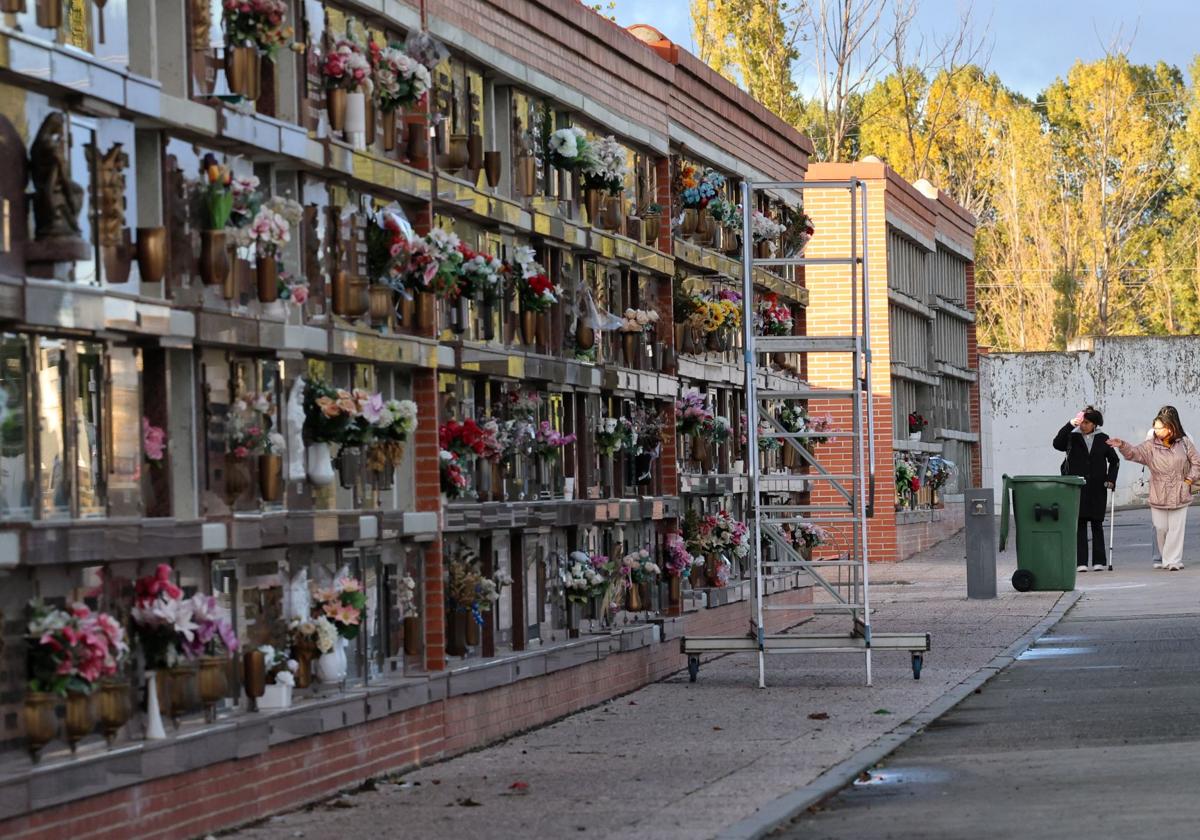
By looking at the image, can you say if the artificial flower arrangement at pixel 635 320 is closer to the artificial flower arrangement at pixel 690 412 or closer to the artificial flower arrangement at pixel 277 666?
the artificial flower arrangement at pixel 690 412

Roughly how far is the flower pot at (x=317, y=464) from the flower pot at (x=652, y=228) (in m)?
7.22

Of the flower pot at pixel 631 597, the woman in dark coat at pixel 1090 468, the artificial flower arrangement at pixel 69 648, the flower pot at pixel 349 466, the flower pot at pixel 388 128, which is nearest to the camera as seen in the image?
the artificial flower arrangement at pixel 69 648

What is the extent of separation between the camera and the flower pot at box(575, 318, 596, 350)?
1652 centimetres

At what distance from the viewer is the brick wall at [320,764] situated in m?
9.20

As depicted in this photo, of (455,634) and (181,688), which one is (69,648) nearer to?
(181,688)

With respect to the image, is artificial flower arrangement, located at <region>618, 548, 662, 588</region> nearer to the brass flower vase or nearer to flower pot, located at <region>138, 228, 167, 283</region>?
flower pot, located at <region>138, 228, 167, 283</region>

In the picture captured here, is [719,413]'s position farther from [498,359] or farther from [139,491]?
[139,491]

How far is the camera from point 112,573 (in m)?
9.70

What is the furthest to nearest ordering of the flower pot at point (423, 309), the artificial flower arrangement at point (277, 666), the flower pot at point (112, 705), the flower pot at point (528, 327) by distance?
1. the flower pot at point (528, 327)
2. the flower pot at point (423, 309)
3. the artificial flower arrangement at point (277, 666)
4. the flower pot at point (112, 705)

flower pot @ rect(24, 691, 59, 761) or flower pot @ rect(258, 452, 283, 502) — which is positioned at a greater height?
flower pot @ rect(258, 452, 283, 502)

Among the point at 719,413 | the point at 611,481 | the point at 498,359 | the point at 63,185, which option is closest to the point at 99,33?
the point at 63,185

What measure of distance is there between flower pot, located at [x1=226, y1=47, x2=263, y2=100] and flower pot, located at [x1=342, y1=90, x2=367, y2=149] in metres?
1.42

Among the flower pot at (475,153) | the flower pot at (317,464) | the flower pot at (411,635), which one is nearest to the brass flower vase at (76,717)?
the flower pot at (317,464)

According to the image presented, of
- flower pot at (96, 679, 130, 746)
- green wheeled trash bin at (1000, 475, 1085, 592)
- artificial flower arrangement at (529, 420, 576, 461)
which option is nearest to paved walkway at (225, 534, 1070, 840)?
flower pot at (96, 679, 130, 746)
